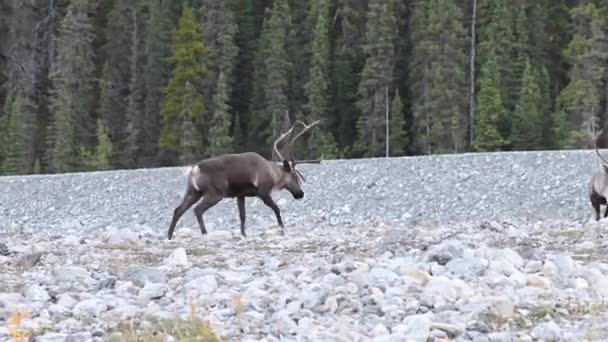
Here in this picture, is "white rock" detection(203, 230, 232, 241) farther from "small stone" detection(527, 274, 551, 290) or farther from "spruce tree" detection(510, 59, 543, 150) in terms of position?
"spruce tree" detection(510, 59, 543, 150)

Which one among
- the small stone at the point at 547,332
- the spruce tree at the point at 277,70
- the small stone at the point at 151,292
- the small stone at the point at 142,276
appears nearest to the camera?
the small stone at the point at 547,332

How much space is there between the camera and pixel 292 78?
52.1 metres

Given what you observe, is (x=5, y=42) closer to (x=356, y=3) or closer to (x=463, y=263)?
(x=356, y=3)

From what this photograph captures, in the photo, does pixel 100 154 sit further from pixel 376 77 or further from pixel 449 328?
pixel 449 328

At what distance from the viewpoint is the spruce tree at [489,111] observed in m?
45.8

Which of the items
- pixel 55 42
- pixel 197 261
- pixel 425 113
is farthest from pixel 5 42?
pixel 197 261

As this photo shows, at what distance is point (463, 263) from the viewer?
350 inches

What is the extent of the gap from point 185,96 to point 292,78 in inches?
226

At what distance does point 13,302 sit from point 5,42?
50906 millimetres

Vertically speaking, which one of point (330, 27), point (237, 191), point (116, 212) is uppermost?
point (330, 27)

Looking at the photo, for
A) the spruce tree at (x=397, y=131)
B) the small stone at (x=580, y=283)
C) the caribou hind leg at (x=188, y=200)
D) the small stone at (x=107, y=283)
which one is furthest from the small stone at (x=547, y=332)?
the spruce tree at (x=397, y=131)

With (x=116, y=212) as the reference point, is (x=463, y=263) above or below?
above

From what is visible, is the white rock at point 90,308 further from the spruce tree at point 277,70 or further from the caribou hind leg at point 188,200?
the spruce tree at point 277,70

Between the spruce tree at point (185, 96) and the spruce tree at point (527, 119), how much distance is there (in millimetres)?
14241
